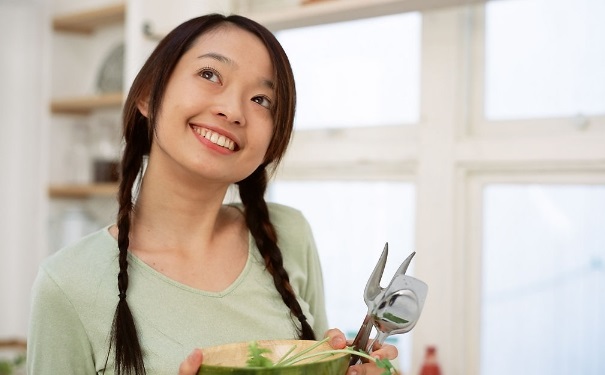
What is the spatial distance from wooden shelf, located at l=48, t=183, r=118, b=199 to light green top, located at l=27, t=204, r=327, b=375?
1676 millimetres

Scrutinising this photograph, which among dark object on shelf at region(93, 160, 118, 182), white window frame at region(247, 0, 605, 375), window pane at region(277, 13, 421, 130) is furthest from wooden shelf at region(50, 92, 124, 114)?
white window frame at region(247, 0, 605, 375)

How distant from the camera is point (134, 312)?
1193mm

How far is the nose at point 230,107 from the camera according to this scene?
119 cm

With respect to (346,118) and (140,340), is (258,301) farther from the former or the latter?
(346,118)

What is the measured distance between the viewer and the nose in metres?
1.19

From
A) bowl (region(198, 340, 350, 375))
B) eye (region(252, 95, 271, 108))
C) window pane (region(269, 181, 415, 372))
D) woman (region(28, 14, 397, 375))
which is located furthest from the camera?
window pane (region(269, 181, 415, 372))

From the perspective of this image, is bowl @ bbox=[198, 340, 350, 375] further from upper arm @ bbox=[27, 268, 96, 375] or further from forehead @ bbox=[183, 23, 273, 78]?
forehead @ bbox=[183, 23, 273, 78]

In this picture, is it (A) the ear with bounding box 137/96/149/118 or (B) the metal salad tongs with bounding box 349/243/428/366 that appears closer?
(B) the metal salad tongs with bounding box 349/243/428/366

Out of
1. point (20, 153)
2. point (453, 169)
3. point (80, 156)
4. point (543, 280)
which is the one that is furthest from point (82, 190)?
point (543, 280)

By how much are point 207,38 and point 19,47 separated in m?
2.18

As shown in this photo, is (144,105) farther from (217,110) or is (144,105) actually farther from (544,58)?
(544,58)

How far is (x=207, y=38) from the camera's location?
1263 mm

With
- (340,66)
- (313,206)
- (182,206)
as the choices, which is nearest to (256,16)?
(340,66)

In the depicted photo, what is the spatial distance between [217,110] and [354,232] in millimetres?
1174
